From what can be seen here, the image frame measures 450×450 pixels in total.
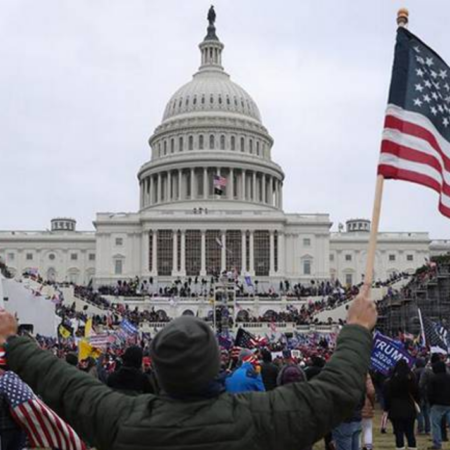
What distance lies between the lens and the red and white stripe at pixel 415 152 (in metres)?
5.89

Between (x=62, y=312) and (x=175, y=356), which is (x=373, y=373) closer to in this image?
(x=175, y=356)

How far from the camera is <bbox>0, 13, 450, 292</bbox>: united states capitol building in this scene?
97.4 meters

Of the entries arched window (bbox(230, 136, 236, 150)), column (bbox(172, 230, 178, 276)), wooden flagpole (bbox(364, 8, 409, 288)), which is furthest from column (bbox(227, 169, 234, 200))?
wooden flagpole (bbox(364, 8, 409, 288))

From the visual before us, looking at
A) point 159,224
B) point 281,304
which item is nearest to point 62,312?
point 281,304

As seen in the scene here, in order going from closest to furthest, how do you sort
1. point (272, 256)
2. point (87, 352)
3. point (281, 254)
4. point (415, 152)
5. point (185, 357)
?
point (185, 357)
point (415, 152)
point (87, 352)
point (272, 256)
point (281, 254)

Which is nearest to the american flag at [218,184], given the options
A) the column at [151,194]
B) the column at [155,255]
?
the column at [155,255]

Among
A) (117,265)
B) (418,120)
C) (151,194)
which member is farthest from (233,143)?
(418,120)

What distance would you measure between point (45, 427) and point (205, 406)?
2.63m

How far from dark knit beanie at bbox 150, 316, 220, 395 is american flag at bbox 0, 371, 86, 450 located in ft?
7.97

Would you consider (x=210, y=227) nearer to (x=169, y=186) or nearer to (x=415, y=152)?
(x=169, y=186)

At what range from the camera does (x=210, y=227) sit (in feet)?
322

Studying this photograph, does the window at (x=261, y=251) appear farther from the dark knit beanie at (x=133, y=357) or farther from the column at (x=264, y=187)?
the dark knit beanie at (x=133, y=357)

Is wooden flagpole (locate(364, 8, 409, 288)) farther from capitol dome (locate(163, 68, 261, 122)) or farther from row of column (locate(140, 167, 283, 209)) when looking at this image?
capitol dome (locate(163, 68, 261, 122))

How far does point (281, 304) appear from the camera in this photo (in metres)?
79.8
